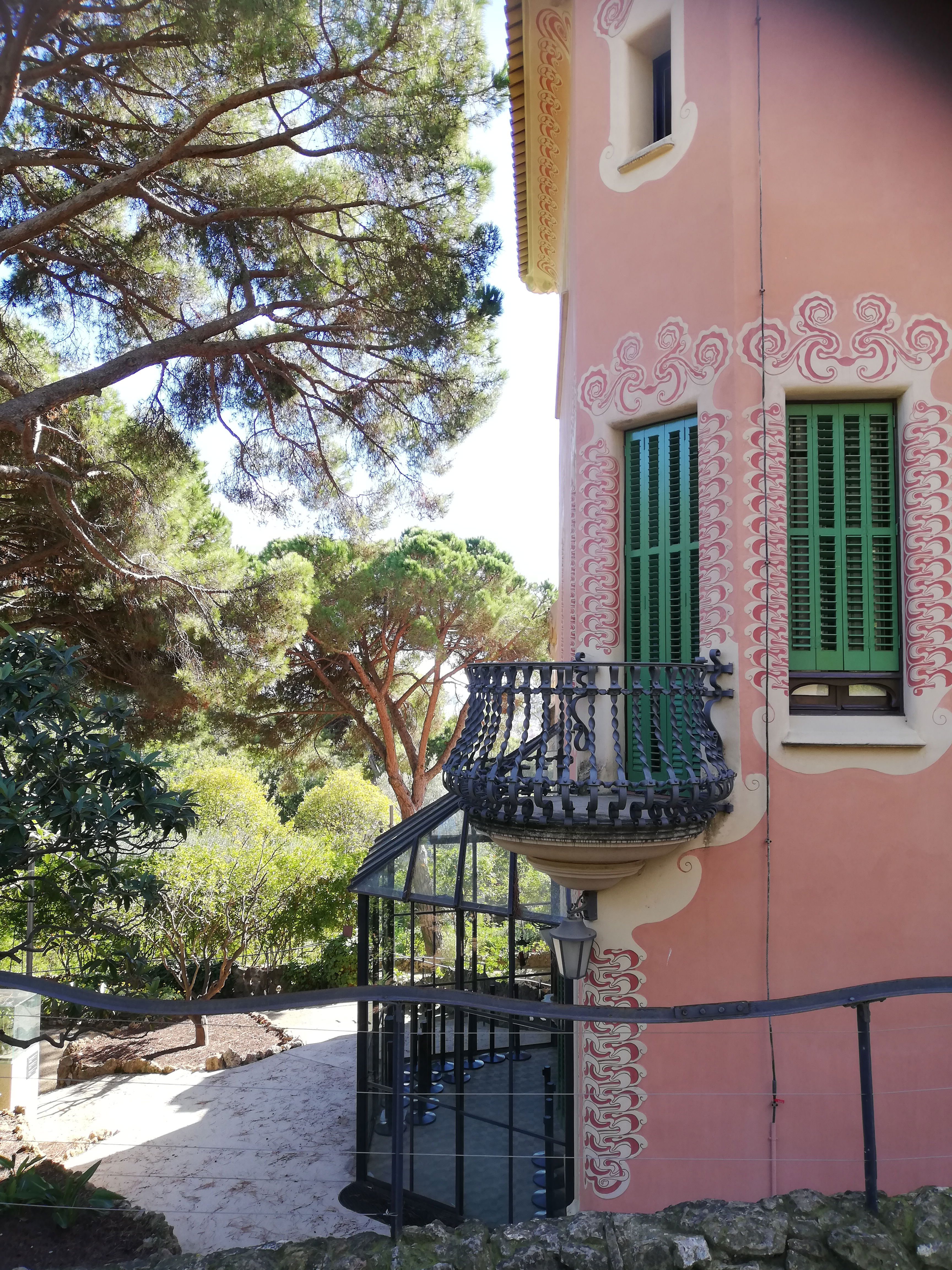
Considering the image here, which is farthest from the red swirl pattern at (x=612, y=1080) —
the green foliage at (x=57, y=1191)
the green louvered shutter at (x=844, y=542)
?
the green foliage at (x=57, y=1191)

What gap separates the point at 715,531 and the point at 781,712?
1316mm

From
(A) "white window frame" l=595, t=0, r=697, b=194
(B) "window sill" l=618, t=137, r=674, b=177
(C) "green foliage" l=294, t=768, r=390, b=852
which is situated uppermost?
(A) "white window frame" l=595, t=0, r=697, b=194

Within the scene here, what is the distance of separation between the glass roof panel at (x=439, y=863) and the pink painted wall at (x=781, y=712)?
273cm

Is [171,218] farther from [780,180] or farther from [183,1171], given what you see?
[183,1171]

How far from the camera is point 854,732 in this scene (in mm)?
6113

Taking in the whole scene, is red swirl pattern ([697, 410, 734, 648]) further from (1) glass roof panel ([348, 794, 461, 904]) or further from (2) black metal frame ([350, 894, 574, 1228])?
(1) glass roof panel ([348, 794, 461, 904])

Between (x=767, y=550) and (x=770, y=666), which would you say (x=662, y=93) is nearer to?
(x=767, y=550)

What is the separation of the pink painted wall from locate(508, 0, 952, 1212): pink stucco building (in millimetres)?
16

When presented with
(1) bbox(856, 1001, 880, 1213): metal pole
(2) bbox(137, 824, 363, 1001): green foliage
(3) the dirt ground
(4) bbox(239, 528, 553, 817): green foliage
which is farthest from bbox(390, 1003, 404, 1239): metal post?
(4) bbox(239, 528, 553, 817): green foliage

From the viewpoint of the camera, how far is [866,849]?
6.08 meters

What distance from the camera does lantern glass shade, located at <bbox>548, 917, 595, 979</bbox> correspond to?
619 cm

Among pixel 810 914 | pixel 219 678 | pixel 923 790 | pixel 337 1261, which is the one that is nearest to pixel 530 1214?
pixel 810 914

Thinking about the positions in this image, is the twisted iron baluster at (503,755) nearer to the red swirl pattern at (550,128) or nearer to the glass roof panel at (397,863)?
the glass roof panel at (397,863)

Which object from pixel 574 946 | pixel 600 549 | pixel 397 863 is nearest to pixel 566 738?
pixel 574 946
